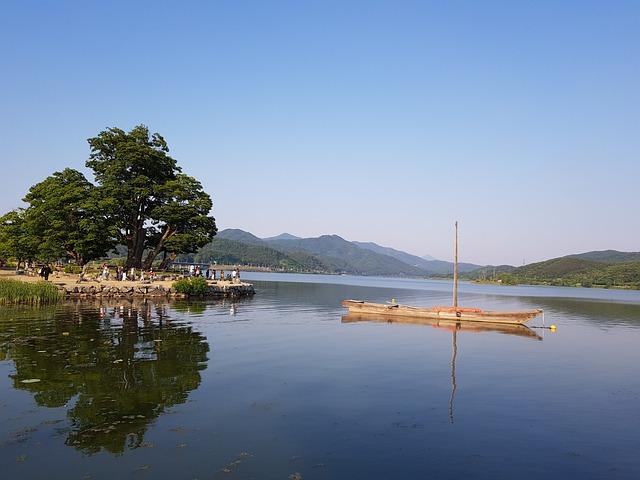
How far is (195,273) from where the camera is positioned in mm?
65500

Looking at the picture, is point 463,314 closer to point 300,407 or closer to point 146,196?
point 300,407

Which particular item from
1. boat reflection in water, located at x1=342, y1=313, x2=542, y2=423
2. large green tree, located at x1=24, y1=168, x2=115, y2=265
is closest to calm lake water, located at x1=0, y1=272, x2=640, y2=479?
boat reflection in water, located at x1=342, y1=313, x2=542, y2=423

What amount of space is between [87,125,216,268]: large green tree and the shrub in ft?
31.7

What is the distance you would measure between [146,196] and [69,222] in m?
9.83

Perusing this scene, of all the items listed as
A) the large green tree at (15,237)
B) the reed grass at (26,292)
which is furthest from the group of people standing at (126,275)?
the reed grass at (26,292)

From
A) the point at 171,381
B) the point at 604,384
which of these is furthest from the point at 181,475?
the point at 604,384

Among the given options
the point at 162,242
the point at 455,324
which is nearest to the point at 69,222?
the point at 162,242

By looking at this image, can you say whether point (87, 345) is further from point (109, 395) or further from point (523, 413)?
point (523, 413)

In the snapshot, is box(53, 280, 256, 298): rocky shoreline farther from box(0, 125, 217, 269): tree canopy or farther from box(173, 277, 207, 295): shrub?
box(0, 125, 217, 269): tree canopy

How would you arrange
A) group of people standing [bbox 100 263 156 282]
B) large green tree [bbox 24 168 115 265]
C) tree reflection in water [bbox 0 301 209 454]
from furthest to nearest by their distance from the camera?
group of people standing [bbox 100 263 156 282] → large green tree [bbox 24 168 115 265] → tree reflection in water [bbox 0 301 209 454]

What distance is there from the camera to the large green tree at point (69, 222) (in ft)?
175

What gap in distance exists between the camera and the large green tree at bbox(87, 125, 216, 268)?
5931 cm

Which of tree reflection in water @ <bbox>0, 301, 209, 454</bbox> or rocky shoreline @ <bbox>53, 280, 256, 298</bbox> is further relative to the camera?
rocky shoreline @ <bbox>53, 280, 256, 298</bbox>

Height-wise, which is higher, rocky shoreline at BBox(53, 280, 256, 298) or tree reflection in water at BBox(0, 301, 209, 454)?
rocky shoreline at BBox(53, 280, 256, 298)
